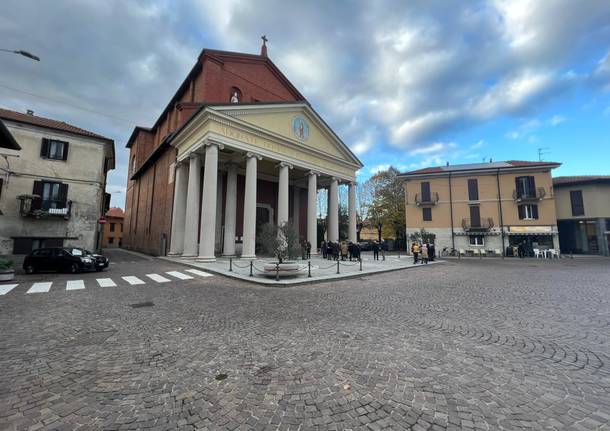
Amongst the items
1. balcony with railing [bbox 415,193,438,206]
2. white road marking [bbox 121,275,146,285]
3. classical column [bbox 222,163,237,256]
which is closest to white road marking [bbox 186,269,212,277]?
white road marking [bbox 121,275,146,285]

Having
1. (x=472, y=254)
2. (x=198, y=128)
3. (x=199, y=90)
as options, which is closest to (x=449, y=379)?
(x=198, y=128)

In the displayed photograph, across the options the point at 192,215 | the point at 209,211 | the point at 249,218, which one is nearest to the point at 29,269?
the point at 192,215

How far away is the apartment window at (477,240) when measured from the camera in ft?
99.6

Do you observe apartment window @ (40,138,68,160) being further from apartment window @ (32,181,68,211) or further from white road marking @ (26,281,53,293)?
white road marking @ (26,281,53,293)

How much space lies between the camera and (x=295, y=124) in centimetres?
2248

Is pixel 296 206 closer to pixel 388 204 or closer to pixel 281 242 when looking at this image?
pixel 388 204

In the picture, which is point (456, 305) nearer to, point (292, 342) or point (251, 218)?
point (292, 342)

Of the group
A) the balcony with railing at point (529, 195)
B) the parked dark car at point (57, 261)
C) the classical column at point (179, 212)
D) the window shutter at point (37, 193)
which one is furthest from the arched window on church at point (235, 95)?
the balcony with railing at point (529, 195)

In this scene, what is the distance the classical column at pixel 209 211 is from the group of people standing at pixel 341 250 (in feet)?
28.5

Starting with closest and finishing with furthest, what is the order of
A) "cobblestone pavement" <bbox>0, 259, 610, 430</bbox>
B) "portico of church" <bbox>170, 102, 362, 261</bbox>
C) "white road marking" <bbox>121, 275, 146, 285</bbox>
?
"cobblestone pavement" <bbox>0, 259, 610, 430</bbox>
"white road marking" <bbox>121, 275, 146, 285</bbox>
"portico of church" <bbox>170, 102, 362, 261</bbox>

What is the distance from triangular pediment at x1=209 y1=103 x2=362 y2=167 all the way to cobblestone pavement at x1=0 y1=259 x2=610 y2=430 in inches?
586

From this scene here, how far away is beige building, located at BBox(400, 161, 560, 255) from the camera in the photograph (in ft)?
93.5

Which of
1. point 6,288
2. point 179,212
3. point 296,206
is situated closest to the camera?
point 6,288

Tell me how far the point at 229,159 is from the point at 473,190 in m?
27.0
